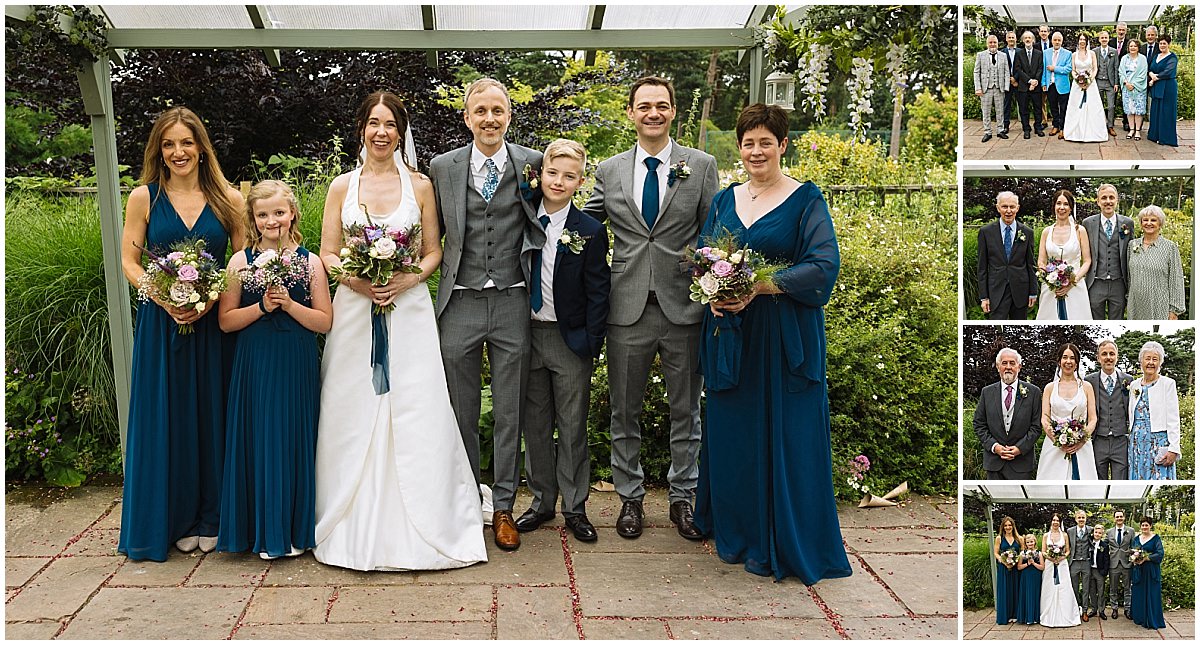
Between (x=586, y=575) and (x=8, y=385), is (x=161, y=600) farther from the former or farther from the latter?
(x=8, y=385)

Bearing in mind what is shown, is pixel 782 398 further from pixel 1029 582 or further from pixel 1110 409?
pixel 1110 409

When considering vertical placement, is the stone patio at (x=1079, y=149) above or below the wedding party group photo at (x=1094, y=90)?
below

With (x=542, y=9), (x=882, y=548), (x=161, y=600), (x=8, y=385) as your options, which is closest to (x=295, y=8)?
(x=542, y=9)

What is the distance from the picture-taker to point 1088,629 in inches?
145

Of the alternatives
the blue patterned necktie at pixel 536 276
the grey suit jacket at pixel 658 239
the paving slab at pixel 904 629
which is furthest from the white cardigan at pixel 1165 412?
the blue patterned necktie at pixel 536 276

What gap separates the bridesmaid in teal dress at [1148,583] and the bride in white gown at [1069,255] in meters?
0.79

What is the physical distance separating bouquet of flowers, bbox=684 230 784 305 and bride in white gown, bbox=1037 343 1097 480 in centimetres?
129

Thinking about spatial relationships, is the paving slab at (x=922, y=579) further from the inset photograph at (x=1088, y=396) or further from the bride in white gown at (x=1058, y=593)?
the inset photograph at (x=1088, y=396)

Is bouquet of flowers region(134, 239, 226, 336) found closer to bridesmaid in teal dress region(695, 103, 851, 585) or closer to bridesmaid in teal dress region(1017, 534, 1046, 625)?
bridesmaid in teal dress region(695, 103, 851, 585)

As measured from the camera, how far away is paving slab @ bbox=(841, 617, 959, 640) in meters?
4.04

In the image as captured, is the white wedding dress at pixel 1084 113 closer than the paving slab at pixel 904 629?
Yes

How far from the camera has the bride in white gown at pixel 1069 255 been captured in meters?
3.08

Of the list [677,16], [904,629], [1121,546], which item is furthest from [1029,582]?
[677,16]

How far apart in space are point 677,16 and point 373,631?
370 centimetres
